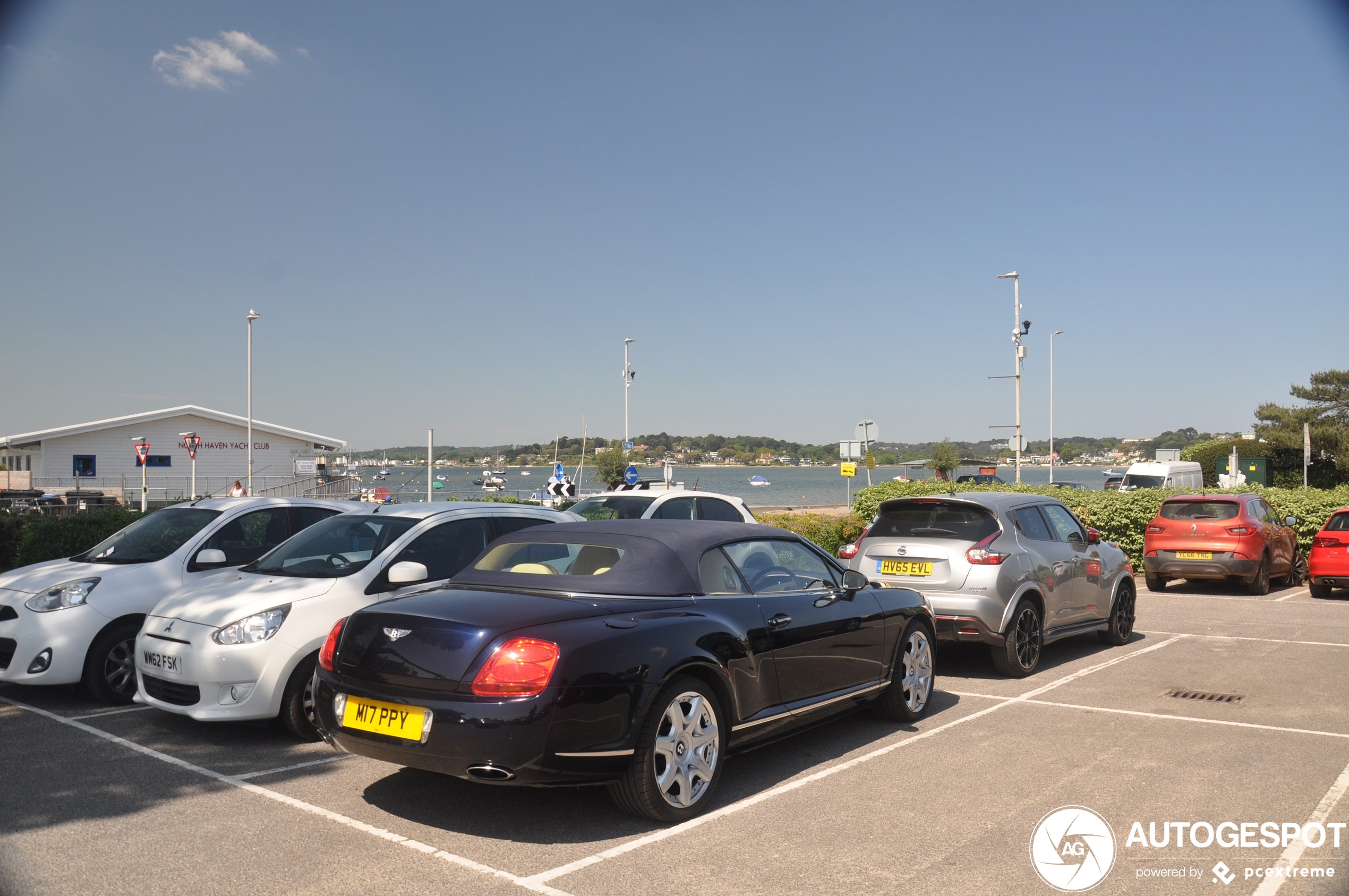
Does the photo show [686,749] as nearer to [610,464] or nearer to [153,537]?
[153,537]

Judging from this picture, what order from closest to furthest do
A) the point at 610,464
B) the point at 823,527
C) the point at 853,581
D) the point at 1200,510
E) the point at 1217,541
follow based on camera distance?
the point at 853,581 → the point at 1217,541 → the point at 1200,510 → the point at 823,527 → the point at 610,464

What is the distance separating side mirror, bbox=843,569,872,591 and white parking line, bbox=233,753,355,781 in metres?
3.20

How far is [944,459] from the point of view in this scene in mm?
55562

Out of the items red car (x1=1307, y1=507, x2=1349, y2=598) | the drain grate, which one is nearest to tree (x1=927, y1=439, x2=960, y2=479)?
red car (x1=1307, y1=507, x2=1349, y2=598)

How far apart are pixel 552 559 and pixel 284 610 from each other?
2050 millimetres

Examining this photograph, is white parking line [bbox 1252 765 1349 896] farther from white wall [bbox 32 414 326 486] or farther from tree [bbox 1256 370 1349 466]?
white wall [bbox 32 414 326 486]

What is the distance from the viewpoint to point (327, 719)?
4.92 m

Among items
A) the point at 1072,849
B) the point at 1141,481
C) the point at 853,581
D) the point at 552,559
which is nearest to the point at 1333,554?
the point at 853,581

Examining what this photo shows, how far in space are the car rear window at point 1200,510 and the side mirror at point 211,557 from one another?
46.5ft

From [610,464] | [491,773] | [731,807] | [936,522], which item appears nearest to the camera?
[491,773]

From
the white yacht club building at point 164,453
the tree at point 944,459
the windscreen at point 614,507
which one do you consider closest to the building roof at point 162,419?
the white yacht club building at point 164,453

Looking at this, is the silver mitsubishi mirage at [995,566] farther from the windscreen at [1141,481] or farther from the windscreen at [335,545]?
the windscreen at [1141,481]

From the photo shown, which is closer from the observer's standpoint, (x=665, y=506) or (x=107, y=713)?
(x=107, y=713)

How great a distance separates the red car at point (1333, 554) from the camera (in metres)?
14.2
